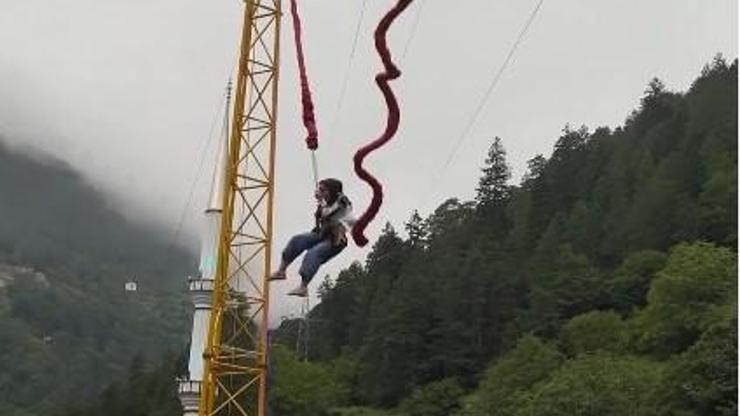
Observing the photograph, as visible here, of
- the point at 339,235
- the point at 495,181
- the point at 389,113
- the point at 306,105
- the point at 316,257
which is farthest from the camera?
the point at 495,181

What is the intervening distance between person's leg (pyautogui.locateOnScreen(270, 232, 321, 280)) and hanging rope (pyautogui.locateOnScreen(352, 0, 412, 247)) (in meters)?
1.51

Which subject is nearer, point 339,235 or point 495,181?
point 339,235

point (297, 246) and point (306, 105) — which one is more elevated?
point (306, 105)

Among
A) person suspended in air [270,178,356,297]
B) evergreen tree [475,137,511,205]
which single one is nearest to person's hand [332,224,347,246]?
person suspended in air [270,178,356,297]

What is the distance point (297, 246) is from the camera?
15.8m

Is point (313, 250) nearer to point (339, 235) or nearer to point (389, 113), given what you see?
point (339, 235)

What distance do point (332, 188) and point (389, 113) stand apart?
1.97 meters

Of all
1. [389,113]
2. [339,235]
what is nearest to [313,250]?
[339,235]

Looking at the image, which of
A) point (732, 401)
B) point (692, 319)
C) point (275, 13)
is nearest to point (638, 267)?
point (692, 319)

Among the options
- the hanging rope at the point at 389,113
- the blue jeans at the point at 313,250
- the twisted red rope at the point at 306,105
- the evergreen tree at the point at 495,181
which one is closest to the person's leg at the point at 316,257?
the blue jeans at the point at 313,250

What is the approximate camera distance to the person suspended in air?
14898 millimetres

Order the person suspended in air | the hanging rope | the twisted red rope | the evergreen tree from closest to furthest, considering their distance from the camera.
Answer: the hanging rope, the person suspended in air, the twisted red rope, the evergreen tree

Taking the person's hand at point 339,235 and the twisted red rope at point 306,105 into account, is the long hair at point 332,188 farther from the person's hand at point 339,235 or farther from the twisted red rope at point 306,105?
the twisted red rope at point 306,105

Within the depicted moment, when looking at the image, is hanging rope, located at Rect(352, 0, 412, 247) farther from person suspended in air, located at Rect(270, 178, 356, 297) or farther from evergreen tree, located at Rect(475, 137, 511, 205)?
evergreen tree, located at Rect(475, 137, 511, 205)
